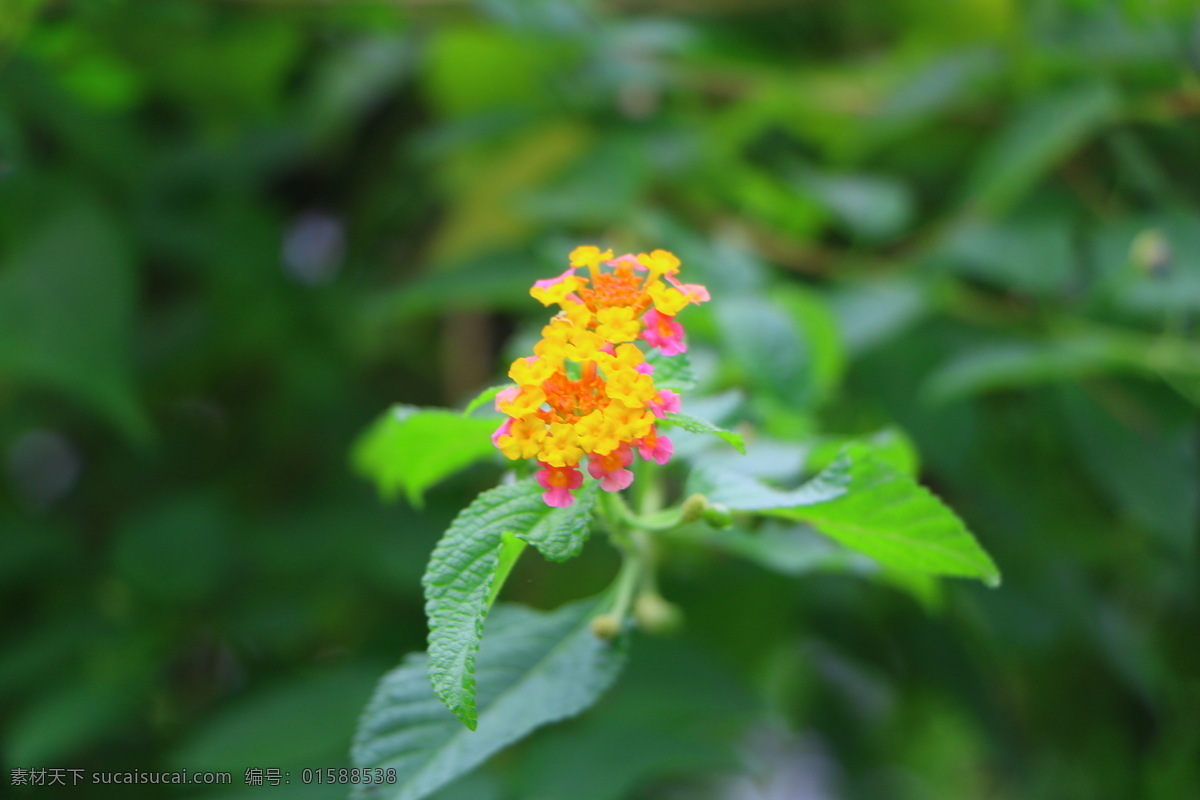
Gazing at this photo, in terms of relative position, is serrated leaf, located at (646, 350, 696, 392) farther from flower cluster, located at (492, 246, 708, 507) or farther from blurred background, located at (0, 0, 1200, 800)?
blurred background, located at (0, 0, 1200, 800)

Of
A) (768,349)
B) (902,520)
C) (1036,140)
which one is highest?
(1036,140)

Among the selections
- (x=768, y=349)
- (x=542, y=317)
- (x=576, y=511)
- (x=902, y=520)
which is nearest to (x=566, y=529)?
(x=576, y=511)

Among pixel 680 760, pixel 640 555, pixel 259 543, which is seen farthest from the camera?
pixel 259 543

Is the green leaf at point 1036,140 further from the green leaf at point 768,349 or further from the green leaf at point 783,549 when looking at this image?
the green leaf at point 783,549

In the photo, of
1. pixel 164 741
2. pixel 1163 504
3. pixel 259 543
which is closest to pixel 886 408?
pixel 1163 504

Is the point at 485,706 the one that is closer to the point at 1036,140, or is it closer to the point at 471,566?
the point at 471,566

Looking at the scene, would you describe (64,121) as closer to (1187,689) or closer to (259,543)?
(259,543)

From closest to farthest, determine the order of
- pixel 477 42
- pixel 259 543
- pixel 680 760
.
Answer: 1. pixel 680 760
2. pixel 259 543
3. pixel 477 42

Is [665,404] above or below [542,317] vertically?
below
